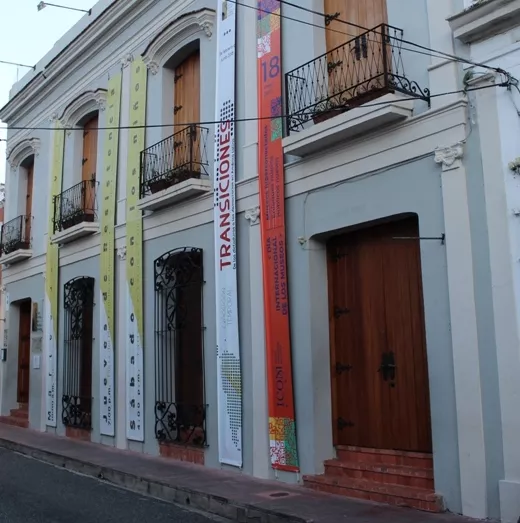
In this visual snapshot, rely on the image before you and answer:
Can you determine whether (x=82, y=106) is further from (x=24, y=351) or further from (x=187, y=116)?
(x=24, y=351)

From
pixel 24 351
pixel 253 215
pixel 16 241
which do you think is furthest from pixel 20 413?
pixel 253 215

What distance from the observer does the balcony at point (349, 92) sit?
23.8ft

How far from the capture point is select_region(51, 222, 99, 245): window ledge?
1285 centimetres

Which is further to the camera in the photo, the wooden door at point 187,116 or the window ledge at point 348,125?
the wooden door at point 187,116

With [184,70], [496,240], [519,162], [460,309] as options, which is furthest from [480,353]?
[184,70]

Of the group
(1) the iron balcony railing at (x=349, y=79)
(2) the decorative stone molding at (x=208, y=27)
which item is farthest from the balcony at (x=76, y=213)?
(1) the iron balcony railing at (x=349, y=79)

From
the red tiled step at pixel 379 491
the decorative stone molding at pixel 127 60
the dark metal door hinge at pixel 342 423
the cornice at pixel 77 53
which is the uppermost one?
the cornice at pixel 77 53

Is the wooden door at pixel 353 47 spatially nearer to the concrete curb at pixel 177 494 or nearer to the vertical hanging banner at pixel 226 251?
the vertical hanging banner at pixel 226 251

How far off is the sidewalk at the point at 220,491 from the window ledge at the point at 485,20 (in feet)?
15.1

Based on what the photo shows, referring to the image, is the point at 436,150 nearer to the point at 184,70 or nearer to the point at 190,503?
the point at 190,503

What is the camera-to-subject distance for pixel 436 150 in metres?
6.97

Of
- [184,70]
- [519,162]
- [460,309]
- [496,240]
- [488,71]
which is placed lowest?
[460,309]

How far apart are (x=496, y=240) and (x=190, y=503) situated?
442 cm

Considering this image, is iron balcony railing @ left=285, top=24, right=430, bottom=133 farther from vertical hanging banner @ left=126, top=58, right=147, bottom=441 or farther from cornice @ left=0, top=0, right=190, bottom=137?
vertical hanging banner @ left=126, top=58, right=147, bottom=441
